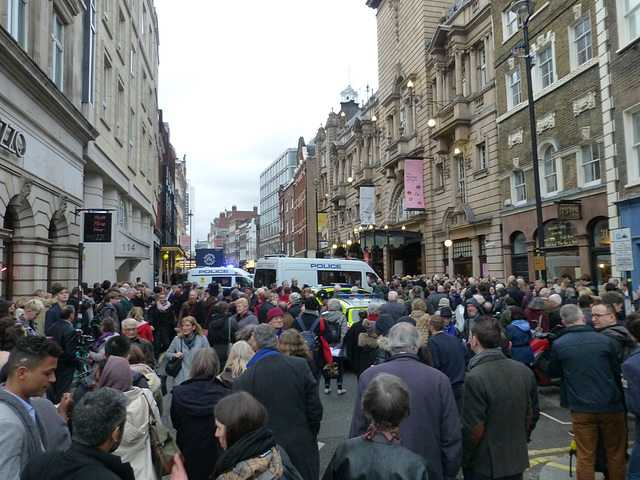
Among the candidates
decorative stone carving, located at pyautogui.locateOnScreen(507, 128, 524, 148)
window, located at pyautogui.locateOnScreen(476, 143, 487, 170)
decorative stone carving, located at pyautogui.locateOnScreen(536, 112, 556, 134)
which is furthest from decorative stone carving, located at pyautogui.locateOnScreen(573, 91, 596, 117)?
window, located at pyautogui.locateOnScreen(476, 143, 487, 170)

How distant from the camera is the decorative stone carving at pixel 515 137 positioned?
20328mm

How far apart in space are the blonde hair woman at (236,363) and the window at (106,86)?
18928 millimetres

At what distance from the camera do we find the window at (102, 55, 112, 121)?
2084 cm

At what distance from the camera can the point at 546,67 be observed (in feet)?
62.7

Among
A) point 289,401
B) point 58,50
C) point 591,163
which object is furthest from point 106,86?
point 289,401

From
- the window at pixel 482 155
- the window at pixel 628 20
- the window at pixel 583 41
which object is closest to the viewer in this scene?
the window at pixel 628 20

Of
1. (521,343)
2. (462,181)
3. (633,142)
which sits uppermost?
(462,181)

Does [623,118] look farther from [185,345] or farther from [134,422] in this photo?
[134,422]

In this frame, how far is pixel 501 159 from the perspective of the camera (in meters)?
21.9

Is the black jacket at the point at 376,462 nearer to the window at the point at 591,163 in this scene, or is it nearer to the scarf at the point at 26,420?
the scarf at the point at 26,420

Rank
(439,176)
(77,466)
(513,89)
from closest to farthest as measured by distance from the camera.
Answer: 1. (77,466)
2. (513,89)
3. (439,176)

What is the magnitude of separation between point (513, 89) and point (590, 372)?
1905 centimetres

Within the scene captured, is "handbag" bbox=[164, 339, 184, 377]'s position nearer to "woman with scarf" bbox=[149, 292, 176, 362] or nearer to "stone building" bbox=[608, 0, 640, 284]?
"woman with scarf" bbox=[149, 292, 176, 362]

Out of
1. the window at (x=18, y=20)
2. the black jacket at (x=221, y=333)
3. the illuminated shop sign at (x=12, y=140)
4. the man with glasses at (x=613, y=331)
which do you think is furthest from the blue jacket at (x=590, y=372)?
the window at (x=18, y=20)
